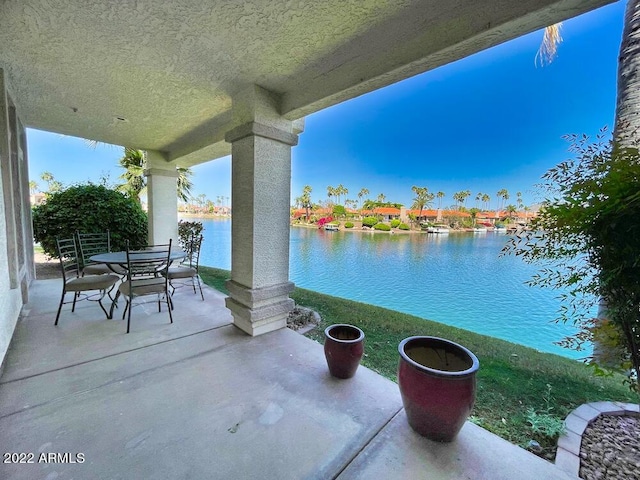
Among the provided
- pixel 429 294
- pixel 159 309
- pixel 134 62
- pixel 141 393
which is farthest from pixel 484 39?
pixel 429 294

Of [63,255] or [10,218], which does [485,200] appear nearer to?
[63,255]

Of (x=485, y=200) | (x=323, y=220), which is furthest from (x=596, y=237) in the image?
(x=485, y=200)

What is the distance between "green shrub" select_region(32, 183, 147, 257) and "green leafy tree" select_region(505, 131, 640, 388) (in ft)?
21.9

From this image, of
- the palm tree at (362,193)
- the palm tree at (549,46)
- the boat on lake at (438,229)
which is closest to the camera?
the palm tree at (549,46)

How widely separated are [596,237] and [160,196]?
6.10m

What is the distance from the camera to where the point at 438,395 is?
4.28 ft

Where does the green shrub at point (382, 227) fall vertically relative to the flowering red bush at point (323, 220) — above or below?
below

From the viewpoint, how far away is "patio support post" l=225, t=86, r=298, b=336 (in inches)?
97.5

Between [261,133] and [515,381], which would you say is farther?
[261,133]

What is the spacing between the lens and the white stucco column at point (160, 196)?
4.98 meters

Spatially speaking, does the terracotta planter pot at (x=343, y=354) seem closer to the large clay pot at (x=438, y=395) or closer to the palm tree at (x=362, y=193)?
the large clay pot at (x=438, y=395)

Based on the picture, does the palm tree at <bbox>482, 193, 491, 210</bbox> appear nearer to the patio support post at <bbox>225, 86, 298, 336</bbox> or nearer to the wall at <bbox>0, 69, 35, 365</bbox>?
the patio support post at <bbox>225, 86, 298, 336</bbox>

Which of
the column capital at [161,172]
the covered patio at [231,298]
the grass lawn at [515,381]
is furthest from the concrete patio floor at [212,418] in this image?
the column capital at [161,172]

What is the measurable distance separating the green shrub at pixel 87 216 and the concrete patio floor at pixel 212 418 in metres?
3.58
